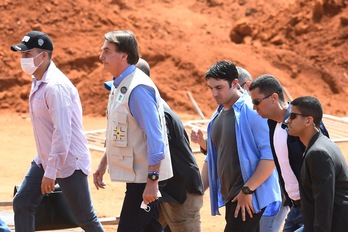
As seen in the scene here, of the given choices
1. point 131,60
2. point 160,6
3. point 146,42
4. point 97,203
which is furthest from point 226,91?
point 160,6

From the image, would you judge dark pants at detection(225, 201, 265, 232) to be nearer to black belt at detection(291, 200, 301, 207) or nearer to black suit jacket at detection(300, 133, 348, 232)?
black belt at detection(291, 200, 301, 207)

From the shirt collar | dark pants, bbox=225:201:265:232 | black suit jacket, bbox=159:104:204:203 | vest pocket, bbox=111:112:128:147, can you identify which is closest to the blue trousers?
black suit jacket, bbox=159:104:204:203


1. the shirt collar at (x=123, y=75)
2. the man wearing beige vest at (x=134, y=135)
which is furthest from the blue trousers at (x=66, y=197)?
the shirt collar at (x=123, y=75)

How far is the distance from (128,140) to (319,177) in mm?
1605

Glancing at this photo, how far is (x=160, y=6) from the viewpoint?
29.9 m

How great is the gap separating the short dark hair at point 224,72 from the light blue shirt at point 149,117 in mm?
621

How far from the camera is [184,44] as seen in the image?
26406 millimetres

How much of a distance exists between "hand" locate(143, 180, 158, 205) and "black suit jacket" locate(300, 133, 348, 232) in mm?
1140

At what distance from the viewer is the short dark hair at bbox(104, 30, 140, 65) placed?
7000 mm

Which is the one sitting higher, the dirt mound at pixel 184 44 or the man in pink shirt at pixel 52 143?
the man in pink shirt at pixel 52 143

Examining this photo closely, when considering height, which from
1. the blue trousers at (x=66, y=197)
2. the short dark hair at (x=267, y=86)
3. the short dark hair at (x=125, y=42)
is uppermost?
the short dark hair at (x=125, y=42)

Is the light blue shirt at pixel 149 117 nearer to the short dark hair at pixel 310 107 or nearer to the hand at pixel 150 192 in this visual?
the hand at pixel 150 192

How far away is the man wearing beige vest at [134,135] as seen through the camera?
22.4 feet

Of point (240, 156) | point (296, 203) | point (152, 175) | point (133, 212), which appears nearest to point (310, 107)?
point (296, 203)
